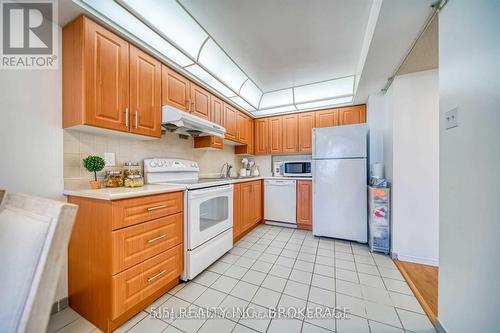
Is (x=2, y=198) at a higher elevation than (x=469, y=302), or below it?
higher

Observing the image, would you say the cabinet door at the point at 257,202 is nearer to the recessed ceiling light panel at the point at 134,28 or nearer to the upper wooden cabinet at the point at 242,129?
the upper wooden cabinet at the point at 242,129

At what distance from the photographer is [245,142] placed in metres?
3.61

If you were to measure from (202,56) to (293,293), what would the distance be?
255 centimetres

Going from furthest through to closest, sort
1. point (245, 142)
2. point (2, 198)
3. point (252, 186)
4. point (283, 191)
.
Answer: point (245, 142) < point (283, 191) < point (252, 186) < point (2, 198)

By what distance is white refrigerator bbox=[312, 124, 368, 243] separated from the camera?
2.64 metres

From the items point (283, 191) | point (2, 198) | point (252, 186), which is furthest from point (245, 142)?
point (2, 198)

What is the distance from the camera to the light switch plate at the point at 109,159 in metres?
1.66

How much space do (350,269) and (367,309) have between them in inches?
23.0

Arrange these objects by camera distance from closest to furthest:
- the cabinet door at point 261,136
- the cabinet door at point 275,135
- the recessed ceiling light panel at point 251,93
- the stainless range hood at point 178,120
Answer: the stainless range hood at point 178,120 → the recessed ceiling light panel at point 251,93 → the cabinet door at point 275,135 → the cabinet door at point 261,136

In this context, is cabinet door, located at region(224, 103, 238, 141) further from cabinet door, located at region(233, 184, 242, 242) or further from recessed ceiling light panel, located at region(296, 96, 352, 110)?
recessed ceiling light panel, located at region(296, 96, 352, 110)

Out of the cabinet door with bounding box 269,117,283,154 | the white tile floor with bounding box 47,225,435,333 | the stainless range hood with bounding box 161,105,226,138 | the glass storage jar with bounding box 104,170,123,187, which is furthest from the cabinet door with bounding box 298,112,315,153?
the glass storage jar with bounding box 104,170,123,187

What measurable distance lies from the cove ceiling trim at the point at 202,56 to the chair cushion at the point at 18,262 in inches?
57.8

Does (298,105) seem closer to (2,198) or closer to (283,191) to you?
(283,191)

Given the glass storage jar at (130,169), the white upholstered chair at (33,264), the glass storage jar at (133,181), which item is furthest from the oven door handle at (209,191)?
the white upholstered chair at (33,264)
